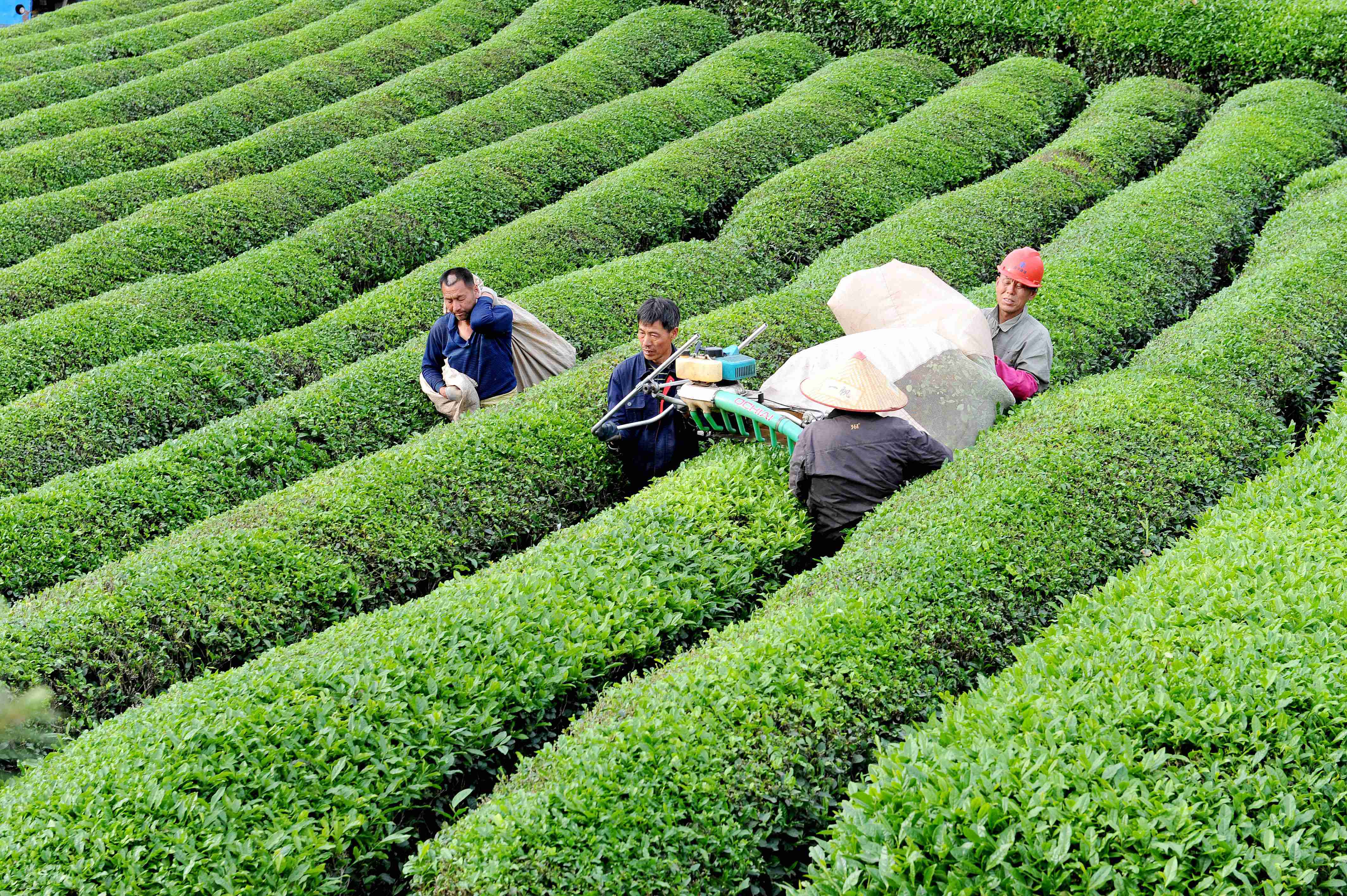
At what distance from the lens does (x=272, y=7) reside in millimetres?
28234

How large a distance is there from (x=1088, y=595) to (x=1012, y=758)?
1.91 meters

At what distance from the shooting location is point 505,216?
49.5 feet

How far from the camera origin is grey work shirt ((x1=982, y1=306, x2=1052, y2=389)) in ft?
27.1

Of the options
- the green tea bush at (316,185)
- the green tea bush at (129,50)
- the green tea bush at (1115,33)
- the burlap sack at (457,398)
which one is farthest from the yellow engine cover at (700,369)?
the green tea bush at (129,50)

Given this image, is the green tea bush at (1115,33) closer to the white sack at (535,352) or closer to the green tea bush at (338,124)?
the green tea bush at (338,124)

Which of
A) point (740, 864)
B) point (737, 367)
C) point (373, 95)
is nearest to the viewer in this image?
point (740, 864)

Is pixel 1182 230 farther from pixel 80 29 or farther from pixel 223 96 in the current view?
pixel 80 29

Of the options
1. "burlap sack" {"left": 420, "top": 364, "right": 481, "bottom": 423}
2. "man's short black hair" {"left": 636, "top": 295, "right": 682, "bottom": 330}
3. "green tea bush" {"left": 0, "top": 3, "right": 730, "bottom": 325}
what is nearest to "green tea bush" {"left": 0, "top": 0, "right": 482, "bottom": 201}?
"green tea bush" {"left": 0, "top": 3, "right": 730, "bottom": 325}

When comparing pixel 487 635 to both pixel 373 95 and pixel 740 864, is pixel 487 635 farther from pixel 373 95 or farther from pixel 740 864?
pixel 373 95

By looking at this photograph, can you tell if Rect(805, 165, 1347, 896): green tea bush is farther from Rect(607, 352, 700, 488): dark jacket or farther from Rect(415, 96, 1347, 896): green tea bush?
Rect(607, 352, 700, 488): dark jacket

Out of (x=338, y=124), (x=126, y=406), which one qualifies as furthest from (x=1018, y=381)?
(x=338, y=124)

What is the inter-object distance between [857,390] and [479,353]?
3585mm

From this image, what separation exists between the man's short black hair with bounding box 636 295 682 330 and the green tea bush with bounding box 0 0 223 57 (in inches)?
917

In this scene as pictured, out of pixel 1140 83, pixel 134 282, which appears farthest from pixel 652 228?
pixel 1140 83
